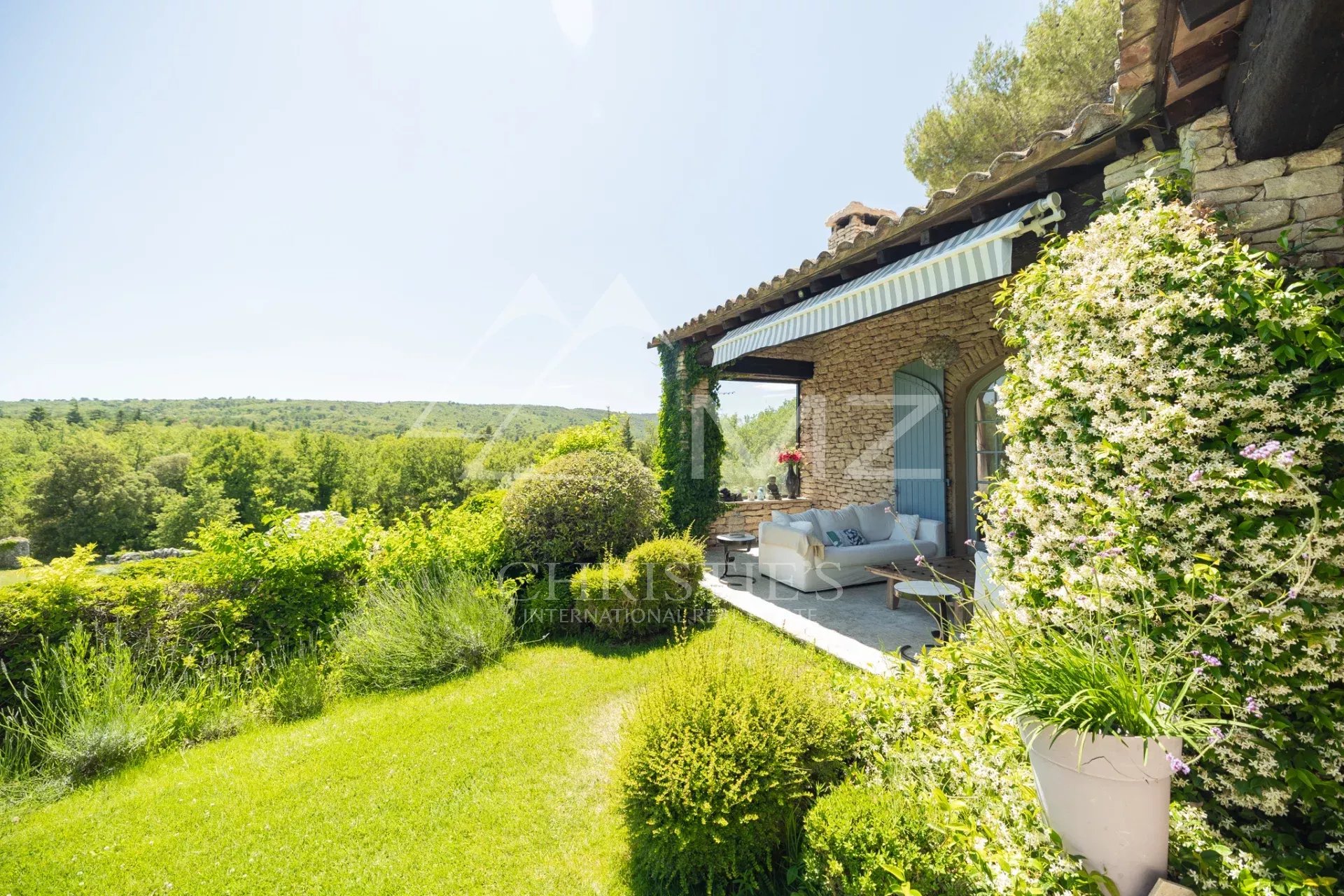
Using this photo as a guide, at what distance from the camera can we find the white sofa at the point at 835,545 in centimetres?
805

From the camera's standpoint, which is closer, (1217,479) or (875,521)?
(1217,479)

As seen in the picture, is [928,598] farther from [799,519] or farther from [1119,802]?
[1119,802]

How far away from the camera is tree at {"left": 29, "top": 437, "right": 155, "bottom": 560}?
44.5 metres

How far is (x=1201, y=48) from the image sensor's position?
2.72 meters

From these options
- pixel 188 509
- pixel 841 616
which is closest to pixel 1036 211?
pixel 841 616

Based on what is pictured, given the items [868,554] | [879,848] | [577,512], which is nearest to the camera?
[879,848]

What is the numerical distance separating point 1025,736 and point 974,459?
8146mm

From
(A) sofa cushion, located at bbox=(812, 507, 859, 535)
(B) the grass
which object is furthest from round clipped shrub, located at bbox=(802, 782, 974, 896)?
(A) sofa cushion, located at bbox=(812, 507, 859, 535)

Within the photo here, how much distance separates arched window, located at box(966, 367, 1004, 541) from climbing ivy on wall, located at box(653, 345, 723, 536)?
15.0 ft

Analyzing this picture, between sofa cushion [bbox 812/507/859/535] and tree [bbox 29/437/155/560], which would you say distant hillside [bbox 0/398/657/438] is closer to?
tree [bbox 29/437/155/560]

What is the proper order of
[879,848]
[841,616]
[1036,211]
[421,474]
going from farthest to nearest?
[421,474] < [841,616] < [1036,211] < [879,848]

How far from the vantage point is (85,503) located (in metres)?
44.8

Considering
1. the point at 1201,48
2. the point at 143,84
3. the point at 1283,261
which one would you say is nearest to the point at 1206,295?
the point at 1283,261

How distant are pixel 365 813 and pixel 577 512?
4.79 m
